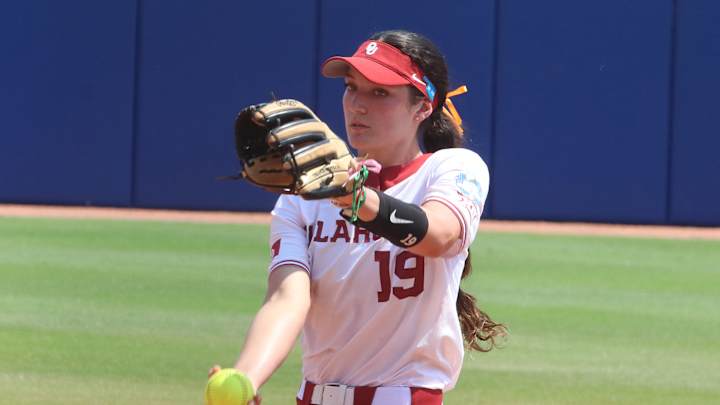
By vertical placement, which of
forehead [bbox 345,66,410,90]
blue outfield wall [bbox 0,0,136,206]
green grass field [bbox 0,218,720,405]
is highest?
forehead [bbox 345,66,410,90]

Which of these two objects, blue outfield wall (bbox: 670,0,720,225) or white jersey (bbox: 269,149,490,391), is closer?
white jersey (bbox: 269,149,490,391)

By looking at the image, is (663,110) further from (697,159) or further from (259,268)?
(259,268)

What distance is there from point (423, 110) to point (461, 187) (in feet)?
1.20

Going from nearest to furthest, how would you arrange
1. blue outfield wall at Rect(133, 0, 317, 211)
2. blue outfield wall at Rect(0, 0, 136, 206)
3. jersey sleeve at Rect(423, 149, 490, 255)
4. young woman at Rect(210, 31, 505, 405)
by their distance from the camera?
jersey sleeve at Rect(423, 149, 490, 255) → young woman at Rect(210, 31, 505, 405) → blue outfield wall at Rect(133, 0, 317, 211) → blue outfield wall at Rect(0, 0, 136, 206)

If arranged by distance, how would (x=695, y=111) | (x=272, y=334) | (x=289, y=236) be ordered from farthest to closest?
(x=695, y=111)
(x=289, y=236)
(x=272, y=334)

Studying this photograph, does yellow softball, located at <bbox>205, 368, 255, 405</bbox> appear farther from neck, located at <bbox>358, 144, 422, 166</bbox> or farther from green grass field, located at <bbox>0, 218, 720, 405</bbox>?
green grass field, located at <bbox>0, 218, 720, 405</bbox>

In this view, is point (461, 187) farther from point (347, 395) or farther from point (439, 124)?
point (347, 395)

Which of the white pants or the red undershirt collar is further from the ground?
the red undershirt collar

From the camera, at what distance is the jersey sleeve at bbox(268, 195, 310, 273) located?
136 inches

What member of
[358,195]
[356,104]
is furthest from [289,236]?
[358,195]

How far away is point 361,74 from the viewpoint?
3355 millimetres

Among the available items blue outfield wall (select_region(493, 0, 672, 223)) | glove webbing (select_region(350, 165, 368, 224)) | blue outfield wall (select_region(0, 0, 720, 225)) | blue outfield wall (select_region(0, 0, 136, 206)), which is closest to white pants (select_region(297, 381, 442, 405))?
glove webbing (select_region(350, 165, 368, 224))

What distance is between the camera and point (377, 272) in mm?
3391

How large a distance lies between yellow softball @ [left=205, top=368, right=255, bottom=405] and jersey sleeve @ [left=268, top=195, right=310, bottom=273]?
2.02 feet
